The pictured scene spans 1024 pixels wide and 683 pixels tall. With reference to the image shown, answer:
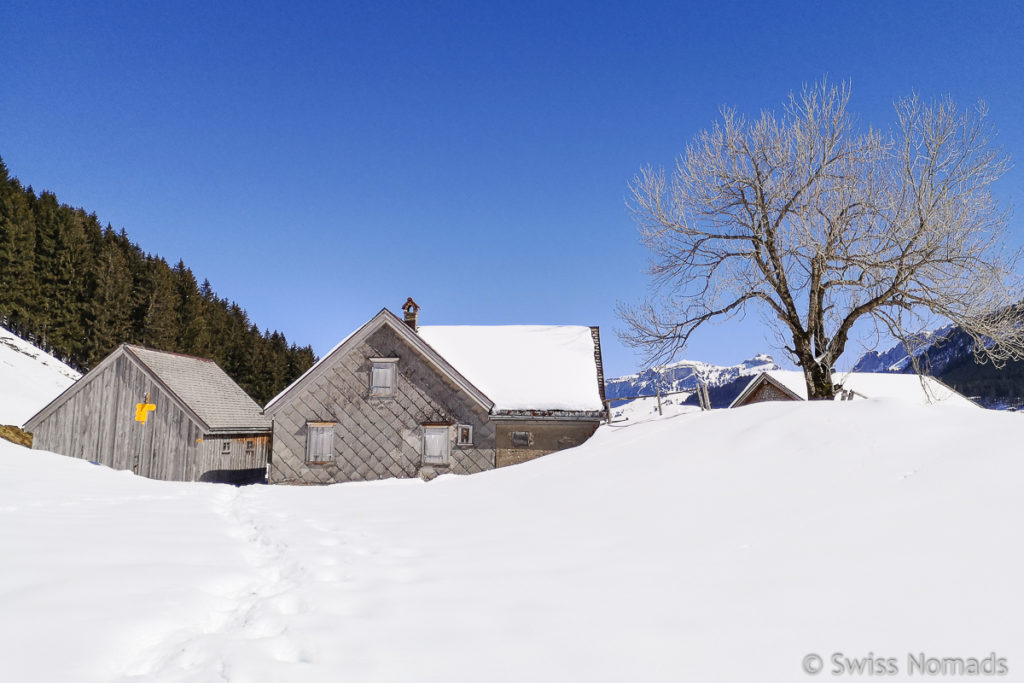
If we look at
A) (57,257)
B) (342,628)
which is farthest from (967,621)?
(57,257)

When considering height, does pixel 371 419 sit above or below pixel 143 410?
below

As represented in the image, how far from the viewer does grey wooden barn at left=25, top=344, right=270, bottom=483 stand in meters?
24.6

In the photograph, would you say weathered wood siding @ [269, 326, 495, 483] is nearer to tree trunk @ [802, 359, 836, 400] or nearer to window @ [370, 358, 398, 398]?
window @ [370, 358, 398, 398]

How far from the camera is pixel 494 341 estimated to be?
2698 centimetres

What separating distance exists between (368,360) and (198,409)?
8.35 meters

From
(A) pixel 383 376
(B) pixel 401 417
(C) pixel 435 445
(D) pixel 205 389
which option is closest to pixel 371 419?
(B) pixel 401 417

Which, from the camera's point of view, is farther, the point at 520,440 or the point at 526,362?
the point at 526,362

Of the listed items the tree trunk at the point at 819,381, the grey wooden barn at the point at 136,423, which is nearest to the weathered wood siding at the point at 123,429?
the grey wooden barn at the point at 136,423

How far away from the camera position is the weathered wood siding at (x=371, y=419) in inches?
875

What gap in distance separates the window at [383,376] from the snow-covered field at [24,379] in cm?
3054

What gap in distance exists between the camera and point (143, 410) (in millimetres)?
24906

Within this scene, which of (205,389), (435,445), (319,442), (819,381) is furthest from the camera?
(205,389)

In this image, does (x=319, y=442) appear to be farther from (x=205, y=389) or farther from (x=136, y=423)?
(x=205, y=389)

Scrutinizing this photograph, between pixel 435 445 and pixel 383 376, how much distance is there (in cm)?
323
